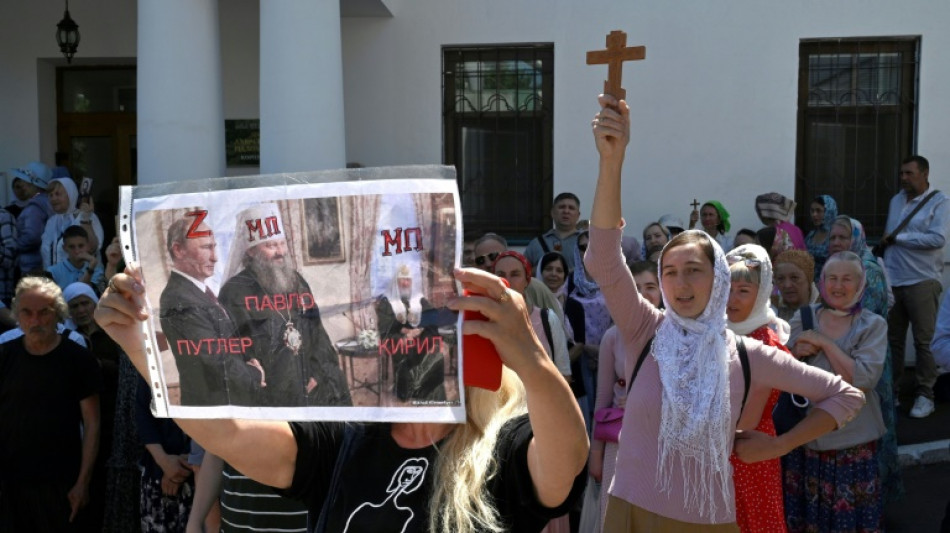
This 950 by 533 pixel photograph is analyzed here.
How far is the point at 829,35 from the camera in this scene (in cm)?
954

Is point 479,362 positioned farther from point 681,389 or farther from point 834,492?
point 834,492

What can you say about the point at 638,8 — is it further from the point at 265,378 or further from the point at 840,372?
the point at 265,378

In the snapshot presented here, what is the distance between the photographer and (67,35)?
9953 millimetres

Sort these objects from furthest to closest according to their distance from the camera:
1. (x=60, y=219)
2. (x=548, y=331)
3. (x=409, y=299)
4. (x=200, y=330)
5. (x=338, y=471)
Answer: (x=60, y=219) → (x=548, y=331) → (x=338, y=471) → (x=200, y=330) → (x=409, y=299)

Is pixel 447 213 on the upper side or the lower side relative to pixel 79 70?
lower

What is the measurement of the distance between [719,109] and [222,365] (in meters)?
8.31

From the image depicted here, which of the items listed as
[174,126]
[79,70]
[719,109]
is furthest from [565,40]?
[79,70]

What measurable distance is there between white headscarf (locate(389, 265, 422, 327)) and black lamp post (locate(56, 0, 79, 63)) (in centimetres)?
928

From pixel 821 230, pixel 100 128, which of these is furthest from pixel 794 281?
pixel 100 128

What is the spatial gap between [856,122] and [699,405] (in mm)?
7398

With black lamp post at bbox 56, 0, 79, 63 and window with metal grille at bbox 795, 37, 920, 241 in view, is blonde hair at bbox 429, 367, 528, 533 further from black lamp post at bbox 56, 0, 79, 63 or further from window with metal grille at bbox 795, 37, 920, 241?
black lamp post at bbox 56, 0, 79, 63

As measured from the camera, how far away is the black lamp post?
995 centimetres

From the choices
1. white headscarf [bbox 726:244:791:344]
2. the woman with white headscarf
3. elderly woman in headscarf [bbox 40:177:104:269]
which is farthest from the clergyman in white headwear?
elderly woman in headscarf [bbox 40:177:104:269]

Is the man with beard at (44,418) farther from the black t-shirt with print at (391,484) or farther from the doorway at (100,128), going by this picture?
the doorway at (100,128)
